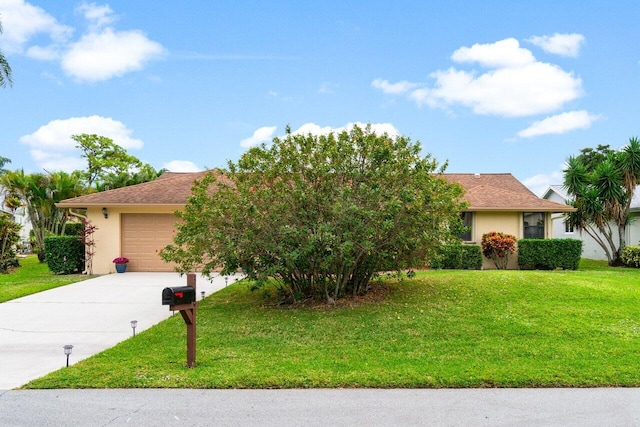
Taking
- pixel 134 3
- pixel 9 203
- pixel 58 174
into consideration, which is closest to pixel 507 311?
pixel 134 3

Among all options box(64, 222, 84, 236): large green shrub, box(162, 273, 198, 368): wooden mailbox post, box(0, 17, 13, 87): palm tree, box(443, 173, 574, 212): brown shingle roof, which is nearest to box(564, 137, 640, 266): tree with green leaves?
box(443, 173, 574, 212): brown shingle roof

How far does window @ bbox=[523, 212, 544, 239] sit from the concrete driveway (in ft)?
35.4

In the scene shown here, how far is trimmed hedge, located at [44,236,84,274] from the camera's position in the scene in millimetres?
15141

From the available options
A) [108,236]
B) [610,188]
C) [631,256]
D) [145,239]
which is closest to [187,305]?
[145,239]

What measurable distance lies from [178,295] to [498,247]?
41.6 ft

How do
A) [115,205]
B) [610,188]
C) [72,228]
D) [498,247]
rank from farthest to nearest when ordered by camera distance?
1. [72,228]
2. [610,188]
3. [498,247]
4. [115,205]

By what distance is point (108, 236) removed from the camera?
1532 cm

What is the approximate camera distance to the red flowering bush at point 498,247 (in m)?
15.4

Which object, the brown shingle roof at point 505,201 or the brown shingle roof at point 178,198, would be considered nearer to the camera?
the brown shingle roof at point 178,198

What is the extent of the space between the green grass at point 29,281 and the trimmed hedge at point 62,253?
0.31 m

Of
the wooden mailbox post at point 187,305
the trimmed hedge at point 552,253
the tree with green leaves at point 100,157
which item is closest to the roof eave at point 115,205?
the wooden mailbox post at point 187,305
